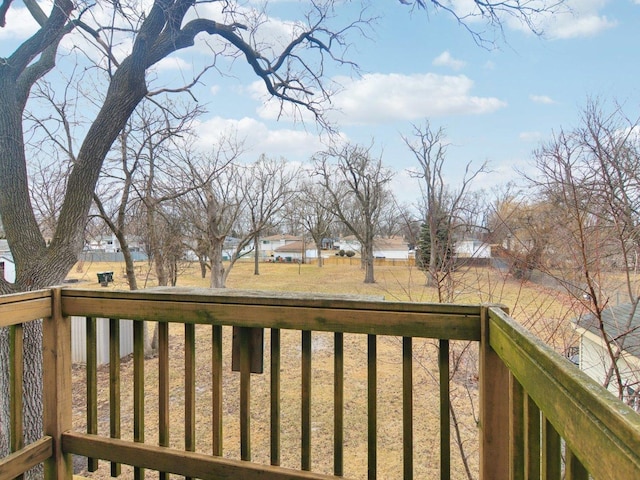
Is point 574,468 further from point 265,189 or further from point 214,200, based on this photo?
point 265,189

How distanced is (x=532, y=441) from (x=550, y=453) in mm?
110

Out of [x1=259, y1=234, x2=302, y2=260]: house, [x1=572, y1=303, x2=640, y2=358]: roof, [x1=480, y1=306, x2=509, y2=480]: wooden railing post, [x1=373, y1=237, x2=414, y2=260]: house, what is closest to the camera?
[x1=480, y1=306, x2=509, y2=480]: wooden railing post

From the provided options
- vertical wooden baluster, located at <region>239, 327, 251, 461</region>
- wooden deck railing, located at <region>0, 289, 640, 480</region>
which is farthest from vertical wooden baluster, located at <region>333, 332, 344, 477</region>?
vertical wooden baluster, located at <region>239, 327, 251, 461</region>

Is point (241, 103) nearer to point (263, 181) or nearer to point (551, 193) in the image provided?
point (551, 193)

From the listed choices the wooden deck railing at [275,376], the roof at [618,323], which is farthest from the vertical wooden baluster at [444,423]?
the roof at [618,323]

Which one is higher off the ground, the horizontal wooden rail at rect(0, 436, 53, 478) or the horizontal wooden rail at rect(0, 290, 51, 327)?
the horizontal wooden rail at rect(0, 290, 51, 327)

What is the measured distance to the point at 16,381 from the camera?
55.1 inches

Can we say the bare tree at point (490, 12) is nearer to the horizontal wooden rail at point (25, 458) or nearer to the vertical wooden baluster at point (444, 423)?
the vertical wooden baluster at point (444, 423)

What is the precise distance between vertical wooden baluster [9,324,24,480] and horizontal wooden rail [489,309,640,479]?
1.63 meters

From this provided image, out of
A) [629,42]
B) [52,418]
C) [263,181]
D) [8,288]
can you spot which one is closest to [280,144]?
[263,181]

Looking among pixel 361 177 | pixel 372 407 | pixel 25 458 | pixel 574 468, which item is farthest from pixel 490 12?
pixel 361 177

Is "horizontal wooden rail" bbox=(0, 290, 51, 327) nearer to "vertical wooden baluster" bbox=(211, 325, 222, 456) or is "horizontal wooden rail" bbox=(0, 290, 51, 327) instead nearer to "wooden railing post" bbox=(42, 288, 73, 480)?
"wooden railing post" bbox=(42, 288, 73, 480)

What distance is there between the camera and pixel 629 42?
5.58 m

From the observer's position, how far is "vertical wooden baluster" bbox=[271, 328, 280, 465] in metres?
1.31
